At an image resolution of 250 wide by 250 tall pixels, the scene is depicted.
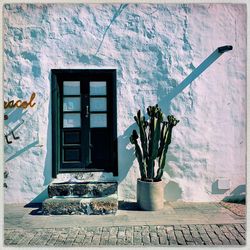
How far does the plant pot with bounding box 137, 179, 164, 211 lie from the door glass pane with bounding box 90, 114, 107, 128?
142 centimetres

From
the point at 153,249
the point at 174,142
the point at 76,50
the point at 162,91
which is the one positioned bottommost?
the point at 153,249

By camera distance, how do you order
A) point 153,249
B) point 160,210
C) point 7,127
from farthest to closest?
point 7,127 → point 160,210 → point 153,249

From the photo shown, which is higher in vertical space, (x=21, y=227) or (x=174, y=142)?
(x=174, y=142)

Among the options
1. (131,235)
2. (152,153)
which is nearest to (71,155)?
(152,153)

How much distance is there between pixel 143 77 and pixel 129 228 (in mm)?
2821

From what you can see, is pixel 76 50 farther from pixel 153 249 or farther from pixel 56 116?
pixel 153 249

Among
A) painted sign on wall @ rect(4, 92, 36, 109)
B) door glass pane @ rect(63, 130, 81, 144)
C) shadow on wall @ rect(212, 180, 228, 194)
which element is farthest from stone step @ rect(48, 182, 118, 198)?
shadow on wall @ rect(212, 180, 228, 194)

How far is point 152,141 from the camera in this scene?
5832mm

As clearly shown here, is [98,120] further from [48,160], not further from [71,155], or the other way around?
[48,160]

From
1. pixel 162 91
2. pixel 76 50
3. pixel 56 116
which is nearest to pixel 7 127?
pixel 56 116

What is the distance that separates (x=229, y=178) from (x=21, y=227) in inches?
152

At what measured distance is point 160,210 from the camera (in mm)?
5738

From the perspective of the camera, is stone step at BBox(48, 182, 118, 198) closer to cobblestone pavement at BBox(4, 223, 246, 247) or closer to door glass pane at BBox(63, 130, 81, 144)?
door glass pane at BBox(63, 130, 81, 144)

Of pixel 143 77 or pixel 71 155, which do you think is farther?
pixel 71 155
